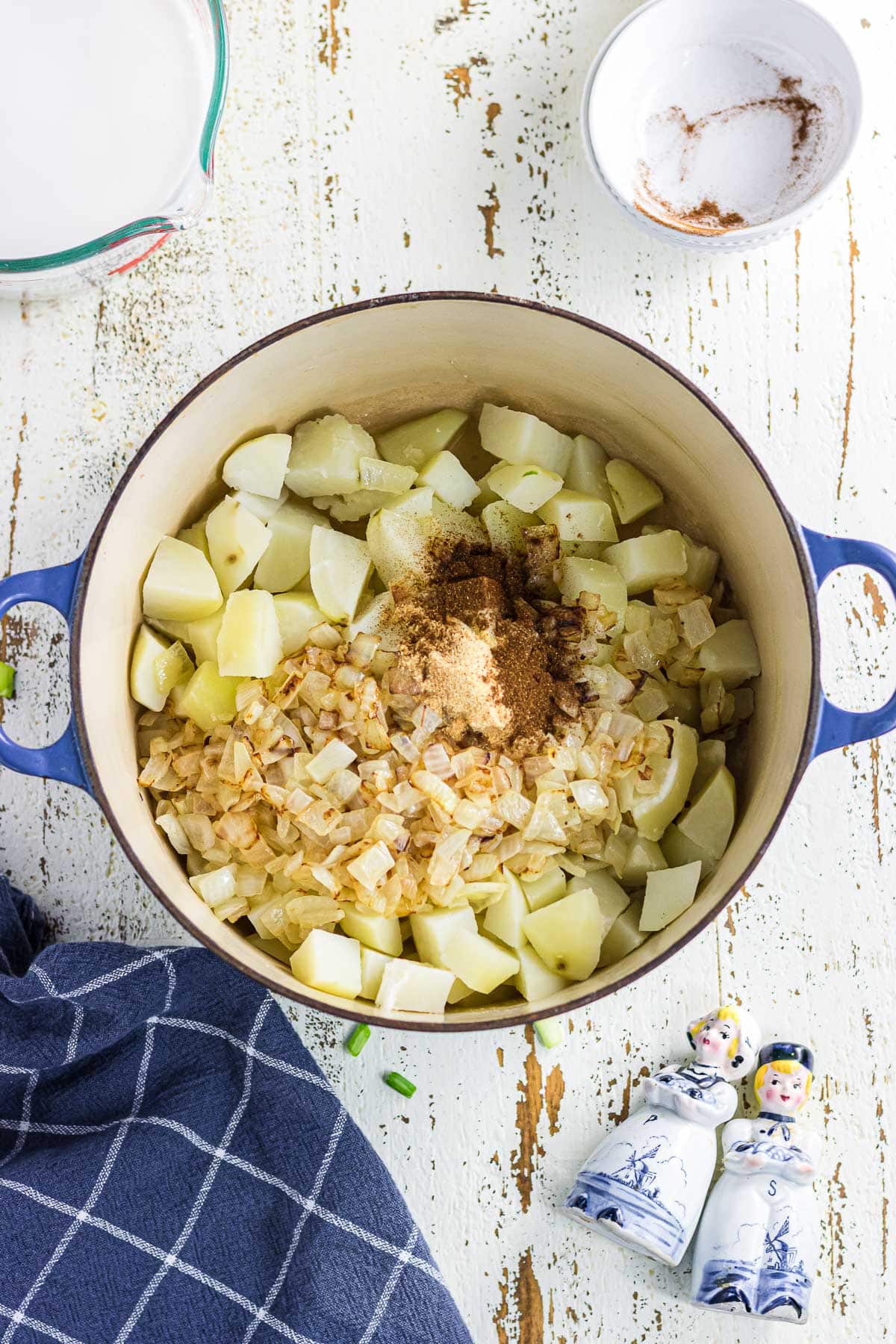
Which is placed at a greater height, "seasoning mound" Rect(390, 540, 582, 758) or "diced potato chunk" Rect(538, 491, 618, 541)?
"diced potato chunk" Rect(538, 491, 618, 541)

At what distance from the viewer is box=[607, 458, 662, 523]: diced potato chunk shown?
4.32 ft

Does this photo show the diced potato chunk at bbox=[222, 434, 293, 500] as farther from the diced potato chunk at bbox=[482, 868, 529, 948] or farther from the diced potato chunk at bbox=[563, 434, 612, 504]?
the diced potato chunk at bbox=[482, 868, 529, 948]

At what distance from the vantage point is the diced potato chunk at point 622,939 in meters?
1.19

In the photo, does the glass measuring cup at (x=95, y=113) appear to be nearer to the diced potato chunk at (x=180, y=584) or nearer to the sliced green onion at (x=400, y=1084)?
the diced potato chunk at (x=180, y=584)

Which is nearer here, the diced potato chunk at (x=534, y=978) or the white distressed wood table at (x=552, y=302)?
the diced potato chunk at (x=534, y=978)

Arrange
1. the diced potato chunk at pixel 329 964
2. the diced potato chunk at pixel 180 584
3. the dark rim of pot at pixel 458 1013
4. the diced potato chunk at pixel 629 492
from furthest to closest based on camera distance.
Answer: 1. the diced potato chunk at pixel 629 492
2. the diced potato chunk at pixel 180 584
3. the diced potato chunk at pixel 329 964
4. the dark rim of pot at pixel 458 1013

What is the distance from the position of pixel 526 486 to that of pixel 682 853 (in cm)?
47

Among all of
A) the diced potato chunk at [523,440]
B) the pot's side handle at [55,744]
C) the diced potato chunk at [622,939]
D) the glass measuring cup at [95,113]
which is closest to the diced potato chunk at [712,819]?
the diced potato chunk at [622,939]

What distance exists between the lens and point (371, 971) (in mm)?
1155

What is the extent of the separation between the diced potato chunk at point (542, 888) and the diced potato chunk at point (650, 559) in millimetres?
355

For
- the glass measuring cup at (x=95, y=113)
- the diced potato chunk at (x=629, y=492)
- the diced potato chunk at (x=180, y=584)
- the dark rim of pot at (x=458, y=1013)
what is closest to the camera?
the dark rim of pot at (x=458, y=1013)

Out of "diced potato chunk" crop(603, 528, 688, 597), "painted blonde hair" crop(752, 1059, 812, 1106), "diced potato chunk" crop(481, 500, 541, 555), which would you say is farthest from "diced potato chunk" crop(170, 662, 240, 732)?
"painted blonde hair" crop(752, 1059, 812, 1106)

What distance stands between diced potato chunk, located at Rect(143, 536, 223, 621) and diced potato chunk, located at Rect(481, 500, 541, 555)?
332mm

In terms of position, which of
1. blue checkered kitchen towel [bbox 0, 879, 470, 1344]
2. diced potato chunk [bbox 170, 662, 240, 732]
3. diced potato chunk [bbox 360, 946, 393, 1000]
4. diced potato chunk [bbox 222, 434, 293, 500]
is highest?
diced potato chunk [bbox 222, 434, 293, 500]
